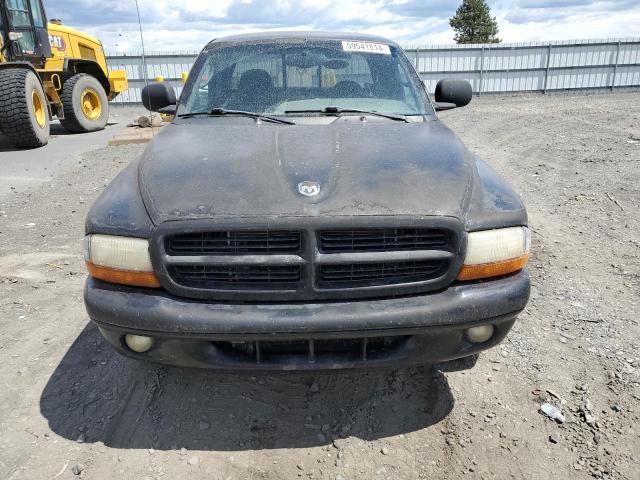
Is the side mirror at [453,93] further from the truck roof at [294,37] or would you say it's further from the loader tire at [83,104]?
the loader tire at [83,104]

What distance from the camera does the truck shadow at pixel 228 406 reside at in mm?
2443

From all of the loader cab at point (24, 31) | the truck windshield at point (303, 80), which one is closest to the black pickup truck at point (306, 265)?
the truck windshield at point (303, 80)

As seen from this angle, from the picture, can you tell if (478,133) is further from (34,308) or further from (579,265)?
(34,308)

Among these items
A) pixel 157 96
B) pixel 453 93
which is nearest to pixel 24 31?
pixel 157 96

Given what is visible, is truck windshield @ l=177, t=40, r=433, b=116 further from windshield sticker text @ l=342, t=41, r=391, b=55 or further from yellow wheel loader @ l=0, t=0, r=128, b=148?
yellow wheel loader @ l=0, t=0, r=128, b=148

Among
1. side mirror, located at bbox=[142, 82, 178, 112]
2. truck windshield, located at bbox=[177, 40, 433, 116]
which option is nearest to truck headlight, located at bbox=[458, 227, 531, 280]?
truck windshield, located at bbox=[177, 40, 433, 116]

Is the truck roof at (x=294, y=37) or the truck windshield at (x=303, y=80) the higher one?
the truck roof at (x=294, y=37)

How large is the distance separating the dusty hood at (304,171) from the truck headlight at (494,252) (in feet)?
0.50

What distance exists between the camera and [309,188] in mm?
2252

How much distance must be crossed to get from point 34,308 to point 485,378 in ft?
10.0

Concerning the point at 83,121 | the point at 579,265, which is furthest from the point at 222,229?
the point at 83,121

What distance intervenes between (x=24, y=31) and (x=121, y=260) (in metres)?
10.4

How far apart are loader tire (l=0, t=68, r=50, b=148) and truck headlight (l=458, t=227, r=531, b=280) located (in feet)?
30.6

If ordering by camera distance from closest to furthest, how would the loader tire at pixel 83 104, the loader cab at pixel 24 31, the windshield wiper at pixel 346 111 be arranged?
the windshield wiper at pixel 346 111
the loader cab at pixel 24 31
the loader tire at pixel 83 104
